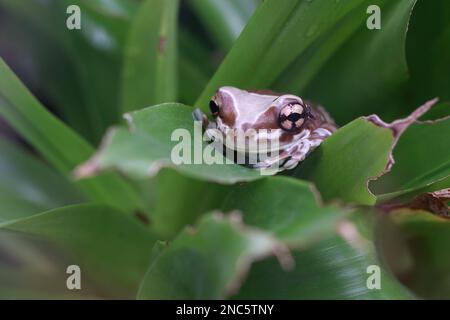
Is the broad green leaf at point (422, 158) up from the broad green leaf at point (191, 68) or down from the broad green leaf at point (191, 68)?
down

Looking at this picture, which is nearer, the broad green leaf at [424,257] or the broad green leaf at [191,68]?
the broad green leaf at [424,257]

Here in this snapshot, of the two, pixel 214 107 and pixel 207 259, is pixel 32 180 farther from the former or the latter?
pixel 207 259

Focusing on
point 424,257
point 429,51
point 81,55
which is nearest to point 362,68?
point 429,51

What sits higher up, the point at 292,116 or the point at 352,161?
the point at 292,116

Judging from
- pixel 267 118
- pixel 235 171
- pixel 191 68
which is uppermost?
pixel 191 68

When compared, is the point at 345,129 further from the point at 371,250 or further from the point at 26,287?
the point at 26,287

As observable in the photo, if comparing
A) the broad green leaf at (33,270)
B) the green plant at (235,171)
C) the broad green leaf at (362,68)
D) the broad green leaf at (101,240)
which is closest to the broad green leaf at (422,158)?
the green plant at (235,171)

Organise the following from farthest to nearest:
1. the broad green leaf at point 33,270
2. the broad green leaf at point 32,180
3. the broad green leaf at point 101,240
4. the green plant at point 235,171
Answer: the broad green leaf at point 32,180 < the broad green leaf at point 33,270 < the broad green leaf at point 101,240 < the green plant at point 235,171

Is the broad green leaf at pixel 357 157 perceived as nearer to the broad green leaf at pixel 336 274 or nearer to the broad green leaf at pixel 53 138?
the broad green leaf at pixel 336 274
